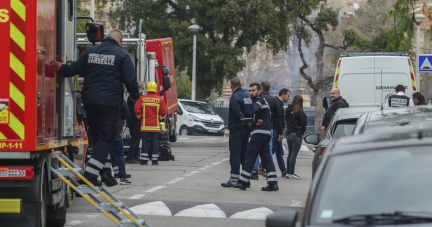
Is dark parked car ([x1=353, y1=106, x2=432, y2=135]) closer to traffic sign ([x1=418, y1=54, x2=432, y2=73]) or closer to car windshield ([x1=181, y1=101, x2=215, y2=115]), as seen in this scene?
traffic sign ([x1=418, y1=54, x2=432, y2=73])

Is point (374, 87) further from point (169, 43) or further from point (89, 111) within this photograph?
point (89, 111)

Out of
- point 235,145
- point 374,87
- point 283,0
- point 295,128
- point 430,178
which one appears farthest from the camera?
point 283,0

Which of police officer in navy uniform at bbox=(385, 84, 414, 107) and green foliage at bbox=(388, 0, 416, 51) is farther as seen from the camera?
police officer in navy uniform at bbox=(385, 84, 414, 107)

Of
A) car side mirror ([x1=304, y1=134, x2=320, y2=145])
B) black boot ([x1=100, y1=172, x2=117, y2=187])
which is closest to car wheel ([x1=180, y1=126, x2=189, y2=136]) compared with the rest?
car side mirror ([x1=304, y1=134, x2=320, y2=145])

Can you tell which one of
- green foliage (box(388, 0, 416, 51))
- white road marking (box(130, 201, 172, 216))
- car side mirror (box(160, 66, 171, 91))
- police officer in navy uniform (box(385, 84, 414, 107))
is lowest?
white road marking (box(130, 201, 172, 216))

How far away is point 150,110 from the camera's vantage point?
1587 centimetres

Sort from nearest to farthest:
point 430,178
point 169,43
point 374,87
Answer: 1. point 430,178
2. point 374,87
3. point 169,43

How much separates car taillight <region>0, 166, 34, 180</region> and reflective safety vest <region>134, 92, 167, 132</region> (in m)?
9.52

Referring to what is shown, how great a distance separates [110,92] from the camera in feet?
24.7

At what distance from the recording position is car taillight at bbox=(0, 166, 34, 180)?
6168mm

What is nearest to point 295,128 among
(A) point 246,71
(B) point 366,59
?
(B) point 366,59

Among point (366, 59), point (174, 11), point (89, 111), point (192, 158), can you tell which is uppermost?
point (174, 11)

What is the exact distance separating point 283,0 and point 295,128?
2699 cm

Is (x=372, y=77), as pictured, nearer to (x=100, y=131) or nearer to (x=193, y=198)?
(x=193, y=198)
